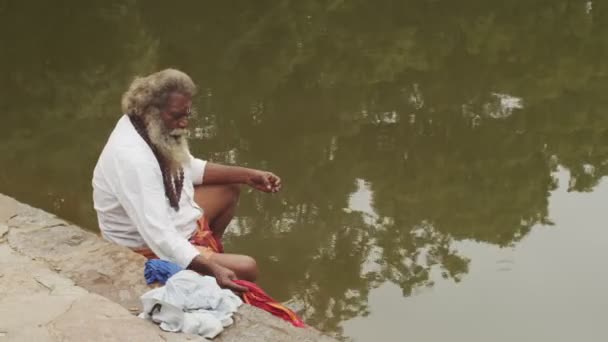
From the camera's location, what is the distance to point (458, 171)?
5742mm

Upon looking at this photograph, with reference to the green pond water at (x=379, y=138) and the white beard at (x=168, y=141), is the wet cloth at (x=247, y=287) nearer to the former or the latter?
the white beard at (x=168, y=141)

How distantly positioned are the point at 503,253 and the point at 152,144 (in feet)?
7.79

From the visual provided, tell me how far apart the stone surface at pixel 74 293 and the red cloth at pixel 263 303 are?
143mm

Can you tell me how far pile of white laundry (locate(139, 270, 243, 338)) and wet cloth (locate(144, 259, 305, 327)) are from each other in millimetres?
102

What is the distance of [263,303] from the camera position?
3246 millimetres

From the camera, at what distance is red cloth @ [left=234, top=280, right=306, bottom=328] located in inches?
126

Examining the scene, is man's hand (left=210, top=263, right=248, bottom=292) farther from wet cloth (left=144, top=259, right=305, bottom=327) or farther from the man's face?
the man's face

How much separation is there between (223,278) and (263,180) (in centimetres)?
84

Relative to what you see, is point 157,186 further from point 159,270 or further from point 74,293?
point 74,293

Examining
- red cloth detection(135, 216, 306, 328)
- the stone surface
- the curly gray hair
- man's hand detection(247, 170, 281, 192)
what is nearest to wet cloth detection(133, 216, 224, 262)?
red cloth detection(135, 216, 306, 328)

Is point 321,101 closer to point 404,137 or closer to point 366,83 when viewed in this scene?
point 366,83

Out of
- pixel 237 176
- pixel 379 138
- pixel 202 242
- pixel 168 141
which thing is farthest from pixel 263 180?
pixel 379 138

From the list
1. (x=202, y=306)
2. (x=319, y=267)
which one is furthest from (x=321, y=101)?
(x=202, y=306)

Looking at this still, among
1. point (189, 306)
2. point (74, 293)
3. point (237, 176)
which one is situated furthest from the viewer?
point (237, 176)
